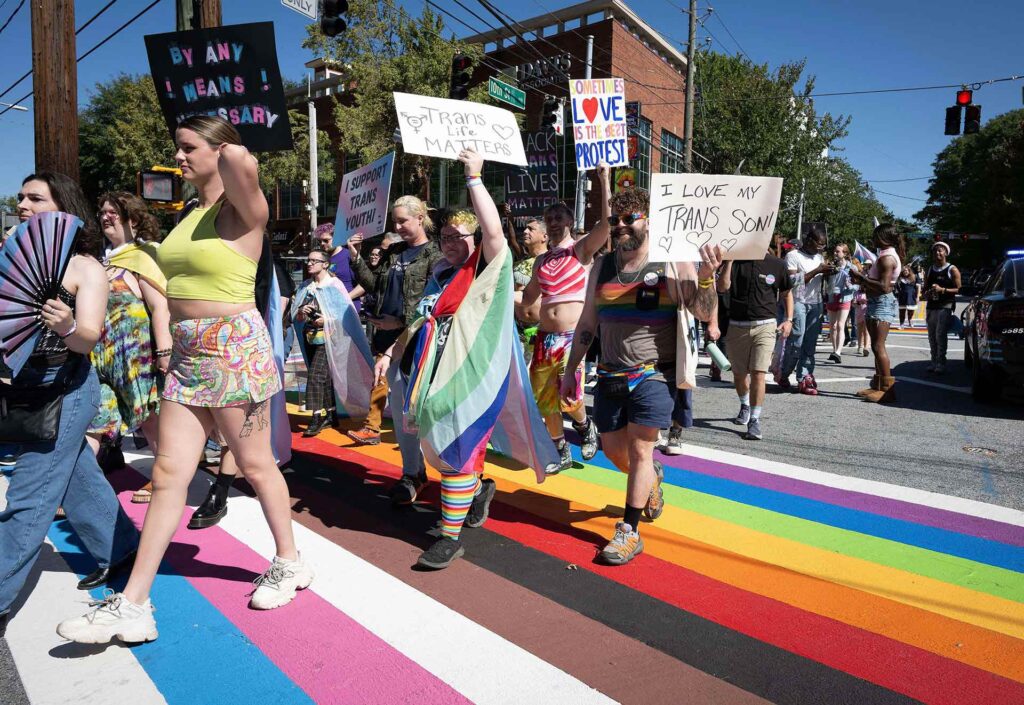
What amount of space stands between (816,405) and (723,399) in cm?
104

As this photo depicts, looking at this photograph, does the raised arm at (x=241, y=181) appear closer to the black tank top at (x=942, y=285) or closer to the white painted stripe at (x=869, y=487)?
the white painted stripe at (x=869, y=487)

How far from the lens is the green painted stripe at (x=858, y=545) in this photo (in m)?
3.48

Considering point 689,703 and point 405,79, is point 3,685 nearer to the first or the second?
point 689,703

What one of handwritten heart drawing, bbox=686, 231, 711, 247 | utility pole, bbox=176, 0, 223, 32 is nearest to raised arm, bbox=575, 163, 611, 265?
handwritten heart drawing, bbox=686, 231, 711, 247

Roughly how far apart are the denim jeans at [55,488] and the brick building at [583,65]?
25.0m

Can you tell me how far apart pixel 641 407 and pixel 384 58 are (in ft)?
76.4

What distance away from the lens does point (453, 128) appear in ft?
14.2

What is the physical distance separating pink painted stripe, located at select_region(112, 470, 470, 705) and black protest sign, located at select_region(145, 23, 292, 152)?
3.16m

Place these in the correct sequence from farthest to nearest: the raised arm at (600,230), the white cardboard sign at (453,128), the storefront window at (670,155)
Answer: the storefront window at (670,155), the raised arm at (600,230), the white cardboard sign at (453,128)

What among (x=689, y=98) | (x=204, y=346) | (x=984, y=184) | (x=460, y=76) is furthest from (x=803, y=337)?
(x=984, y=184)

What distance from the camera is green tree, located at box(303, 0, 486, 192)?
23172 millimetres

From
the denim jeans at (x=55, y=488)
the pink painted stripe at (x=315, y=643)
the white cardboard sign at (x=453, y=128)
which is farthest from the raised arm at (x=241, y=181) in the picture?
the pink painted stripe at (x=315, y=643)

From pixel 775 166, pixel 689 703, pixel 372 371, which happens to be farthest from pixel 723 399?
pixel 775 166

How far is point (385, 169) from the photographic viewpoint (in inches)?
204
